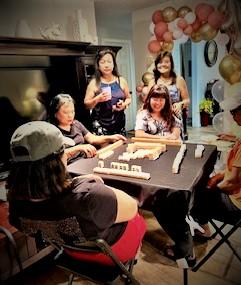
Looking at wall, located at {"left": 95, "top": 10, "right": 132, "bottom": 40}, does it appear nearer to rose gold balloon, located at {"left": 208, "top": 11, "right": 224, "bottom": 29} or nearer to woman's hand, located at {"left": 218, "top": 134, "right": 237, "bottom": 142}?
rose gold balloon, located at {"left": 208, "top": 11, "right": 224, "bottom": 29}

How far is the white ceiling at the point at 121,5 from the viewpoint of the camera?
3.72 meters

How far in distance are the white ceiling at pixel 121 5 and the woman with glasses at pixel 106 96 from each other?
1.11 metres

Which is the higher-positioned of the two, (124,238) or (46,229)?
(46,229)

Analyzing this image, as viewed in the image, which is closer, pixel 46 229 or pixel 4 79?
pixel 46 229

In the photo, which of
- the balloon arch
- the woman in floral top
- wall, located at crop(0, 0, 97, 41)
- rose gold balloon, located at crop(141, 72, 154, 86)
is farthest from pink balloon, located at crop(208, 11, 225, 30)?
wall, located at crop(0, 0, 97, 41)

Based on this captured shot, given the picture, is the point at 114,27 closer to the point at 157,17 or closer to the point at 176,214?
the point at 157,17

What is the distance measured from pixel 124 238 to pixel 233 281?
929 millimetres

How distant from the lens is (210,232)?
83.5 inches

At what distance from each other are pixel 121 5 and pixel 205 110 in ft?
8.46

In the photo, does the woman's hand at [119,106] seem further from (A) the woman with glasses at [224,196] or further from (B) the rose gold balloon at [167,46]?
(A) the woman with glasses at [224,196]

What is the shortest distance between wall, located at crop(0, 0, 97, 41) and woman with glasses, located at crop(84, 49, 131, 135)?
70 centimetres

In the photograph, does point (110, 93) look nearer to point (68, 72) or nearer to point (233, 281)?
point (68, 72)

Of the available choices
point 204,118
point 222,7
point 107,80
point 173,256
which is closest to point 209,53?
point 204,118

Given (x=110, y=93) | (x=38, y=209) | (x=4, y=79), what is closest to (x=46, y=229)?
(x=38, y=209)
